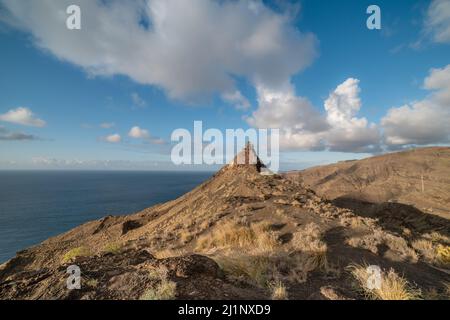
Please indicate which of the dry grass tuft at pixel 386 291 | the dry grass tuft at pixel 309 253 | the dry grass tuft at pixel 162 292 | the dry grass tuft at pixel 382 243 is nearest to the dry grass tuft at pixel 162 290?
the dry grass tuft at pixel 162 292

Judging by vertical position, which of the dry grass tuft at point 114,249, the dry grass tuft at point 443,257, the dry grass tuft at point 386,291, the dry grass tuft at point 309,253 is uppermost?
the dry grass tuft at point 386,291

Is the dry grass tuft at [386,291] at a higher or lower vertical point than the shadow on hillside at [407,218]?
higher

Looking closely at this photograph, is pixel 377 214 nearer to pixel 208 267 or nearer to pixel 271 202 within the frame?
pixel 271 202

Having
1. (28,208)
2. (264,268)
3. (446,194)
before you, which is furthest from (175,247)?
(28,208)

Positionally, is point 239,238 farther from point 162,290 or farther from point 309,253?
point 162,290

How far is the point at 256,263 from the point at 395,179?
8226 centimetres

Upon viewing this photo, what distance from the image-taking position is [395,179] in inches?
2864

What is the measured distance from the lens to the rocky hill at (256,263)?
4512 mm

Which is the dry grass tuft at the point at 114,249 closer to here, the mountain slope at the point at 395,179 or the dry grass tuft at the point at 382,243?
the dry grass tuft at the point at 382,243

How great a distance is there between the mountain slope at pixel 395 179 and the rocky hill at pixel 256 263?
1557 inches

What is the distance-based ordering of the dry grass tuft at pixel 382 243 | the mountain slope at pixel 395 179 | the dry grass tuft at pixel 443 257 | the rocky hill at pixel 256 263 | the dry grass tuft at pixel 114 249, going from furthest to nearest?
the mountain slope at pixel 395 179 < the dry grass tuft at pixel 114 249 < the dry grass tuft at pixel 443 257 < the dry grass tuft at pixel 382 243 < the rocky hill at pixel 256 263

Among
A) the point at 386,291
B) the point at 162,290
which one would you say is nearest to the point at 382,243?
the point at 386,291

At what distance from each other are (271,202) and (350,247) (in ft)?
24.1

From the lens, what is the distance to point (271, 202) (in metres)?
15.9
